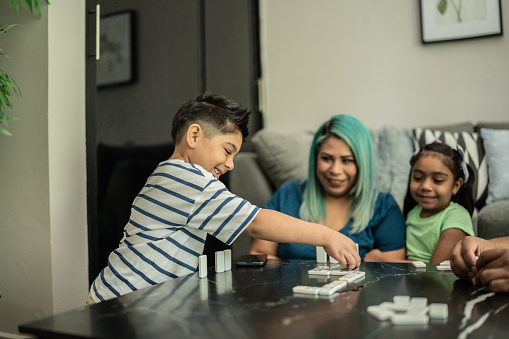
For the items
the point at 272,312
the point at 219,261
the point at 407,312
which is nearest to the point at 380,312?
the point at 407,312

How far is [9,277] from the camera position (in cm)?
191

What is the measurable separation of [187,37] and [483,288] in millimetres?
2047

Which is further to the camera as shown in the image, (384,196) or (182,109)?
(384,196)

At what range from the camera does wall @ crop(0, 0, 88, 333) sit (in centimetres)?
184

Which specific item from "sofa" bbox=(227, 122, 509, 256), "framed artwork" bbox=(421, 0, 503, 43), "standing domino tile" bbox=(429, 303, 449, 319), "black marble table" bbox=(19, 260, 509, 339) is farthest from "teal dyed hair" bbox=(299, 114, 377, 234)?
"framed artwork" bbox=(421, 0, 503, 43)

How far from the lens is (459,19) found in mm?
2740

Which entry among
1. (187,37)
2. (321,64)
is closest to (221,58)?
(187,37)

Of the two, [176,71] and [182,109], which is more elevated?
[176,71]

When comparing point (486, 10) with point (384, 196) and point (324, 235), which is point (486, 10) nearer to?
point (384, 196)

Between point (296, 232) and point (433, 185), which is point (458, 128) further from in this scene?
point (296, 232)

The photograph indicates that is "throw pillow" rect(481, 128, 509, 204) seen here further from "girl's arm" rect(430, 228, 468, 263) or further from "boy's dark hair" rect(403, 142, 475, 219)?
"girl's arm" rect(430, 228, 468, 263)

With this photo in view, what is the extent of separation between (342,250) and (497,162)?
1.54 m

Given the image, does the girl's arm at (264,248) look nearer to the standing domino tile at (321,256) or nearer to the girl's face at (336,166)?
the girl's face at (336,166)

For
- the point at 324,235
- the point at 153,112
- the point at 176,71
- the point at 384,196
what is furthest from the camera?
the point at 176,71
